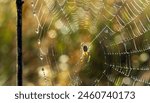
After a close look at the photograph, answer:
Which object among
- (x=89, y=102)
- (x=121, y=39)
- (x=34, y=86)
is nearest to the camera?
(x=89, y=102)

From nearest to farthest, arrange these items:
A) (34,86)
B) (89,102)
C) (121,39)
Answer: (89,102), (34,86), (121,39)

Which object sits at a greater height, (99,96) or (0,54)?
(0,54)

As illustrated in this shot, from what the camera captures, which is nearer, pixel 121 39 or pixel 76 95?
pixel 76 95

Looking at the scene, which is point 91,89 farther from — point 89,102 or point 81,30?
point 81,30

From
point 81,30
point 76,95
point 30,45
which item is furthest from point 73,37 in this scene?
point 76,95
